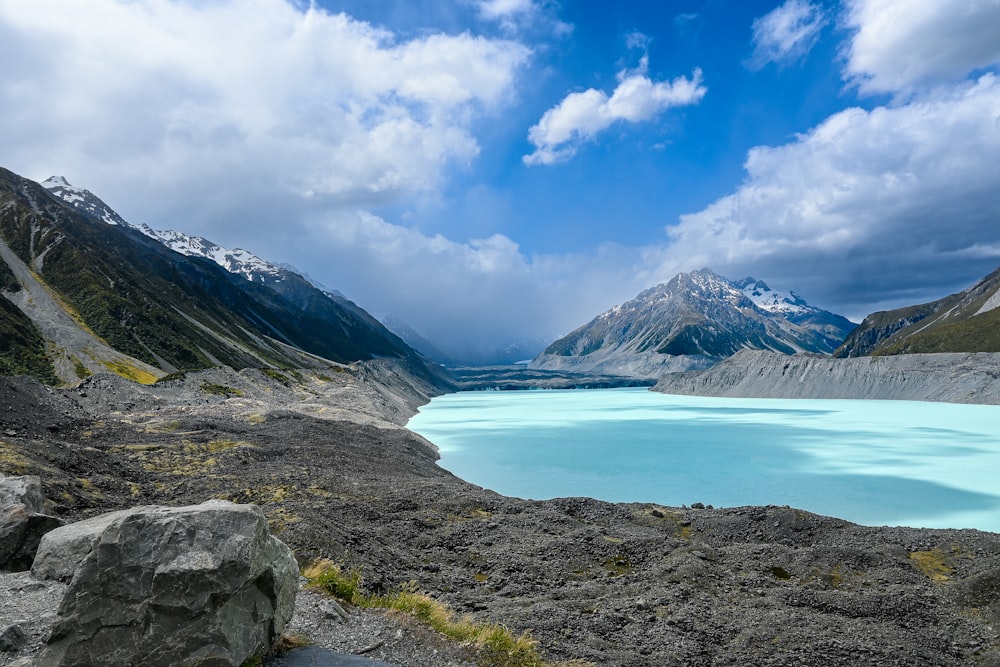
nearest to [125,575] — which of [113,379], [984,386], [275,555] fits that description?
[275,555]

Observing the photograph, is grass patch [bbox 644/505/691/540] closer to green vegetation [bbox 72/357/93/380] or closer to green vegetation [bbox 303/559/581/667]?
green vegetation [bbox 303/559/581/667]

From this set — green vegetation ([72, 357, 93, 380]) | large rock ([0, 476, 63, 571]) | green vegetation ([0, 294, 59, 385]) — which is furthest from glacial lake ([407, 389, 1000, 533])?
green vegetation ([0, 294, 59, 385])

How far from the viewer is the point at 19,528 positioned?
11.9 meters

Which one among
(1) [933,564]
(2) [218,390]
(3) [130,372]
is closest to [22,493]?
(1) [933,564]

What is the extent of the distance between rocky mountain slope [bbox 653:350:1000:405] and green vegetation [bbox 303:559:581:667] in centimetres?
14133

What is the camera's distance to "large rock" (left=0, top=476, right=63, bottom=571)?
11672 millimetres

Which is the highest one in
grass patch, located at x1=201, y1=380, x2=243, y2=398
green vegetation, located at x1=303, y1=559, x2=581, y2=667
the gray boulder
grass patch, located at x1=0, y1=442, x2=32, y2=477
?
the gray boulder

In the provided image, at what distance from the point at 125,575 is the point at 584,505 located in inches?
889

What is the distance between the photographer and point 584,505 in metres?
27.5

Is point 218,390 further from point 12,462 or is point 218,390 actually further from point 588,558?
point 588,558

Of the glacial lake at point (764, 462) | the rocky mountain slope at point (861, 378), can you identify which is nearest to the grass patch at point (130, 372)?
the glacial lake at point (764, 462)

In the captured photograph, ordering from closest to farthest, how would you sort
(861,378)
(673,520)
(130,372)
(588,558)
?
(588,558), (673,520), (130,372), (861,378)

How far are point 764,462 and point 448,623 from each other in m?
50.0

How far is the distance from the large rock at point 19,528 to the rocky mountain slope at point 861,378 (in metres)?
148
